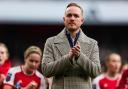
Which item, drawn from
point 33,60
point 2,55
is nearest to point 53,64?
point 33,60

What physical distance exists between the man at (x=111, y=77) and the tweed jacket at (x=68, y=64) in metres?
3.53

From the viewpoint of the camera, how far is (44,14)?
17.5 m

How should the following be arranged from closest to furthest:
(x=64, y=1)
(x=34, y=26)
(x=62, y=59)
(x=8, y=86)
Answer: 1. (x=62, y=59)
2. (x=8, y=86)
3. (x=64, y=1)
4. (x=34, y=26)

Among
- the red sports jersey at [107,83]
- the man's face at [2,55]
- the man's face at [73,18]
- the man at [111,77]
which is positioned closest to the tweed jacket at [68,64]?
the man's face at [73,18]

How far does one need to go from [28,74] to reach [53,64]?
2.42 metres

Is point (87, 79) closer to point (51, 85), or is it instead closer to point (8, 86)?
point (51, 85)

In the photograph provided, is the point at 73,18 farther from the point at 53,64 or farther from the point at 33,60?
the point at 33,60

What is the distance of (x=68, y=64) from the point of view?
5797mm

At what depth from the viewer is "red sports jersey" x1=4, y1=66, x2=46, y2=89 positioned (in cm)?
799

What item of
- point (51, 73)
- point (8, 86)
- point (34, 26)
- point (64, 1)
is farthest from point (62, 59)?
point (34, 26)

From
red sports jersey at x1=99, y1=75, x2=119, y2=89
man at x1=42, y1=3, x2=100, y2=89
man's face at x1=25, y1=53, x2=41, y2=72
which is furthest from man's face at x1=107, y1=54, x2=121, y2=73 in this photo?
Result: man at x1=42, y1=3, x2=100, y2=89

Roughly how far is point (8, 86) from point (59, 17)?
9.63 metres

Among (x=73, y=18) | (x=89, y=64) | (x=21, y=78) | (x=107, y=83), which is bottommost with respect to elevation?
(x=107, y=83)

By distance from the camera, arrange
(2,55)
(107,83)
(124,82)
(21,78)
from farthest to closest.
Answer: (107,83)
(2,55)
(21,78)
(124,82)
